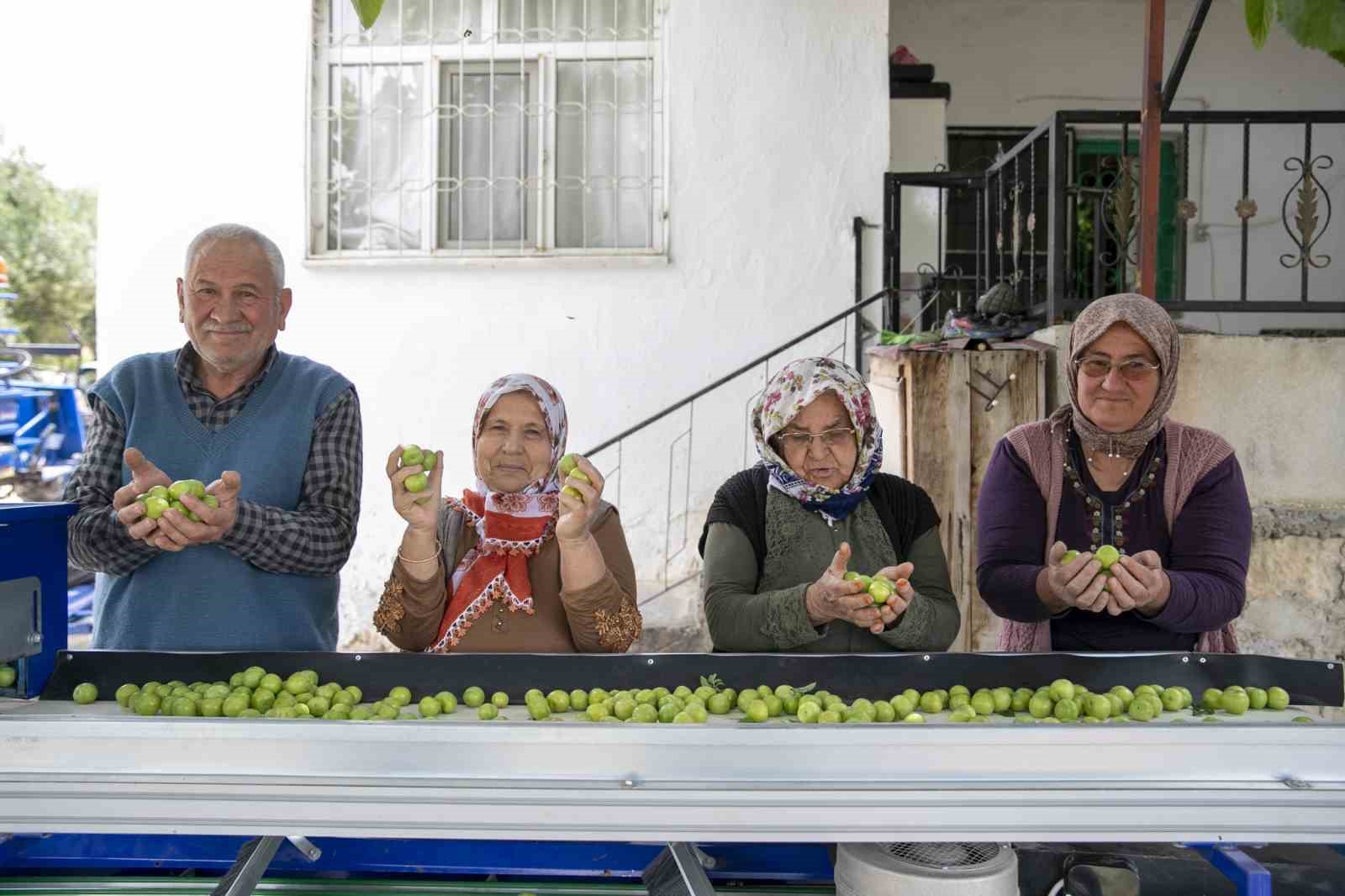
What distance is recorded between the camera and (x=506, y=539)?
267cm

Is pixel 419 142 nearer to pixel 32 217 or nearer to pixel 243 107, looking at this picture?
pixel 243 107

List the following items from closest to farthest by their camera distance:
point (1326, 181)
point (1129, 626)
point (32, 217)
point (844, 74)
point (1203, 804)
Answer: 1. point (1203, 804)
2. point (1129, 626)
3. point (844, 74)
4. point (1326, 181)
5. point (32, 217)

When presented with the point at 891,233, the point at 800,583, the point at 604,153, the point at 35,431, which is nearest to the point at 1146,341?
the point at 800,583

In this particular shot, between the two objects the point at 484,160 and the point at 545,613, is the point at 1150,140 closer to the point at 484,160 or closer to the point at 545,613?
the point at 545,613

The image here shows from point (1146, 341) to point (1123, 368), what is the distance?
0.29 feet

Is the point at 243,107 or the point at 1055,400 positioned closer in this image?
the point at 1055,400

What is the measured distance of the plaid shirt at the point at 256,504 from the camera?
251 cm

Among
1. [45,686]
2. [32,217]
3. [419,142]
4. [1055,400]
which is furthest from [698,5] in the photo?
[32,217]

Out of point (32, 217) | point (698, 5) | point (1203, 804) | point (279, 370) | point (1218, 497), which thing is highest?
point (32, 217)

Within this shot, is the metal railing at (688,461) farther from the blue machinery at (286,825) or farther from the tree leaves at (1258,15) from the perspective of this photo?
the tree leaves at (1258,15)

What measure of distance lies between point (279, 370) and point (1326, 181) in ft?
26.5

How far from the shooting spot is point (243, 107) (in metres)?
6.76

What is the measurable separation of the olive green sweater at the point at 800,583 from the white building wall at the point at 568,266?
A: 13.0 feet

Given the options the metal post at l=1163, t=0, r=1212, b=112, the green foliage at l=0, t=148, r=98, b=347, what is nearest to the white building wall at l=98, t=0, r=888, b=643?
the metal post at l=1163, t=0, r=1212, b=112
